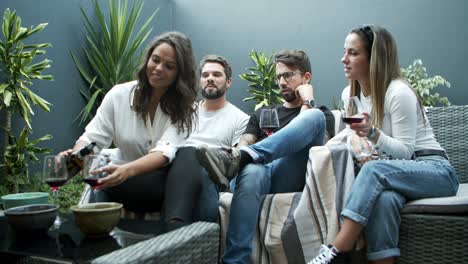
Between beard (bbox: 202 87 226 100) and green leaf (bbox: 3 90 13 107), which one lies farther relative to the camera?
beard (bbox: 202 87 226 100)

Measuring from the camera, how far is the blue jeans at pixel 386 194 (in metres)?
1.50

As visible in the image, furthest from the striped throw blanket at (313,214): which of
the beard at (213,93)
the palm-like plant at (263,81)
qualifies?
the palm-like plant at (263,81)

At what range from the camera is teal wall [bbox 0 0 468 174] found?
3.75 meters

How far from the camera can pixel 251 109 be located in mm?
5352

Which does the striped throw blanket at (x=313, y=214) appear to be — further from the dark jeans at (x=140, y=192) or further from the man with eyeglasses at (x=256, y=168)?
the dark jeans at (x=140, y=192)

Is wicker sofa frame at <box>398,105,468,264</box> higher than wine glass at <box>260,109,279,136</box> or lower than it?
lower

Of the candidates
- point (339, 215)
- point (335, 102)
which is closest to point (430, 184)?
point (339, 215)

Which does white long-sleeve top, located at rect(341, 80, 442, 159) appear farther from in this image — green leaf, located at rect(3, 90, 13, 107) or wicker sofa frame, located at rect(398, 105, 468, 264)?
green leaf, located at rect(3, 90, 13, 107)

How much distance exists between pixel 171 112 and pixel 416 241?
1.26 metres

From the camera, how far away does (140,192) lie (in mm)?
1622

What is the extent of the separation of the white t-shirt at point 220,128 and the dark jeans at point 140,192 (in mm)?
908

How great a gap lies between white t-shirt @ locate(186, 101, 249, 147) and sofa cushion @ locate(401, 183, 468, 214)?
4.18 feet

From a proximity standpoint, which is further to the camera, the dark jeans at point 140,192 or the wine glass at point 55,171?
the dark jeans at point 140,192

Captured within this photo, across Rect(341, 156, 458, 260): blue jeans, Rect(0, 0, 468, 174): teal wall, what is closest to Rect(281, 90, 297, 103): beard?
Rect(341, 156, 458, 260): blue jeans
